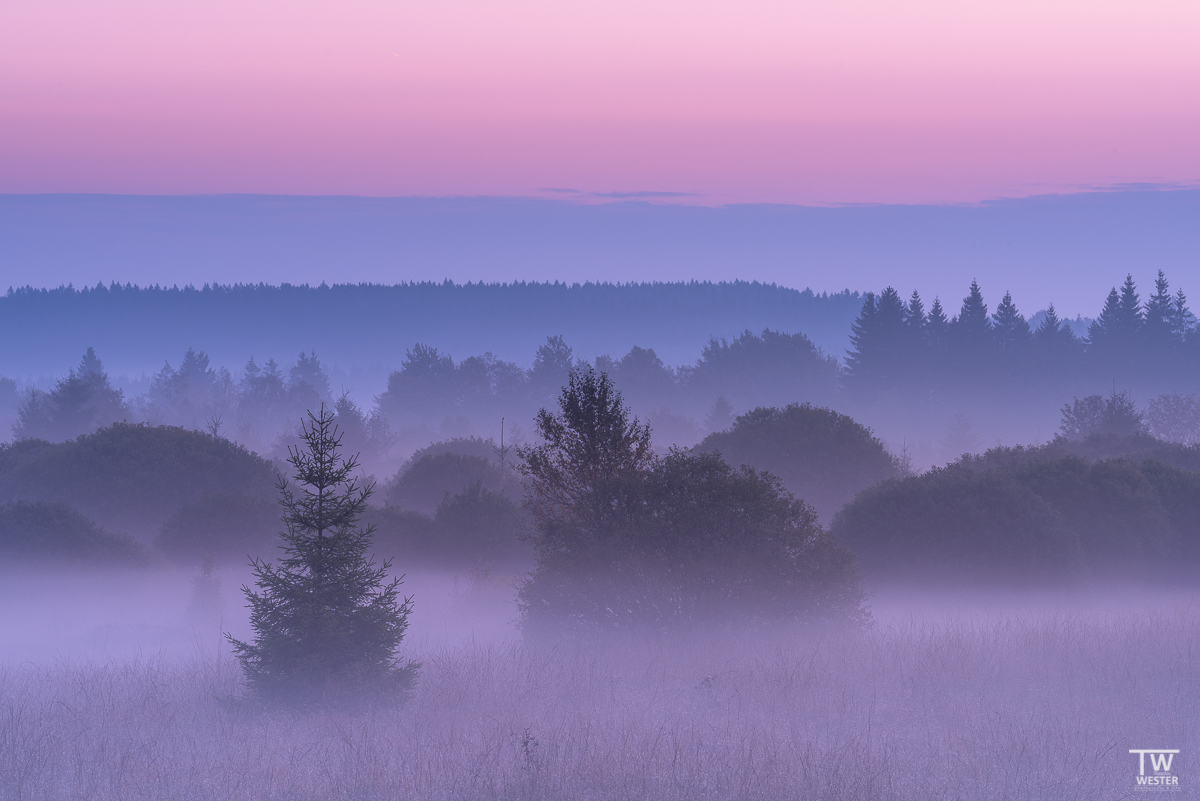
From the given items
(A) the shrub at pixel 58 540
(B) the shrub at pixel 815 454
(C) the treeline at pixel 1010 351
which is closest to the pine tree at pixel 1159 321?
(C) the treeline at pixel 1010 351

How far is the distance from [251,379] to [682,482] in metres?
168

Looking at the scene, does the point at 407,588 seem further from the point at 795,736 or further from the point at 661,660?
the point at 795,736

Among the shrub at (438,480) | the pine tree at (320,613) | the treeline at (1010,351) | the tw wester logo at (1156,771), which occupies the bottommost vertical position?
the tw wester logo at (1156,771)

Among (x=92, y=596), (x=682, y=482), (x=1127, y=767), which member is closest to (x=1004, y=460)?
(x=682, y=482)

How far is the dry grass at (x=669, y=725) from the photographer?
953 centimetres

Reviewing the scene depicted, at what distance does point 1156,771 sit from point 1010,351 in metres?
139

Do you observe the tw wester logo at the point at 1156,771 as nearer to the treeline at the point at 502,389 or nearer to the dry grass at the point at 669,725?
the dry grass at the point at 669,725

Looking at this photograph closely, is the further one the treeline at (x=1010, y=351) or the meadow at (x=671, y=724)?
the treeline at (x=1010, y=351)

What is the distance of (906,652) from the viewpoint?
15.1 meters

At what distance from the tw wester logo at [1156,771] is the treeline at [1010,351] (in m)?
125

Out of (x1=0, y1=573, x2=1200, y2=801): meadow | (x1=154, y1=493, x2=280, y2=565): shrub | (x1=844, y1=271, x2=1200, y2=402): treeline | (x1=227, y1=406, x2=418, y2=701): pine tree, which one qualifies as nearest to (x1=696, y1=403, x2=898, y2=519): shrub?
(x1=154, y1=493, x2=280, y2=565): shrub

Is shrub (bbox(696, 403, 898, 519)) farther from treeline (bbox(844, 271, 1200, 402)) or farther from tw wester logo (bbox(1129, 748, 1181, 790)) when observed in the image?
treeline (bbox(844, 271, 1200, 402))

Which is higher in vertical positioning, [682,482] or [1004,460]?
[1004,460]

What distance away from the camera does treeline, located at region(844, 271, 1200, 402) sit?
425 feet
